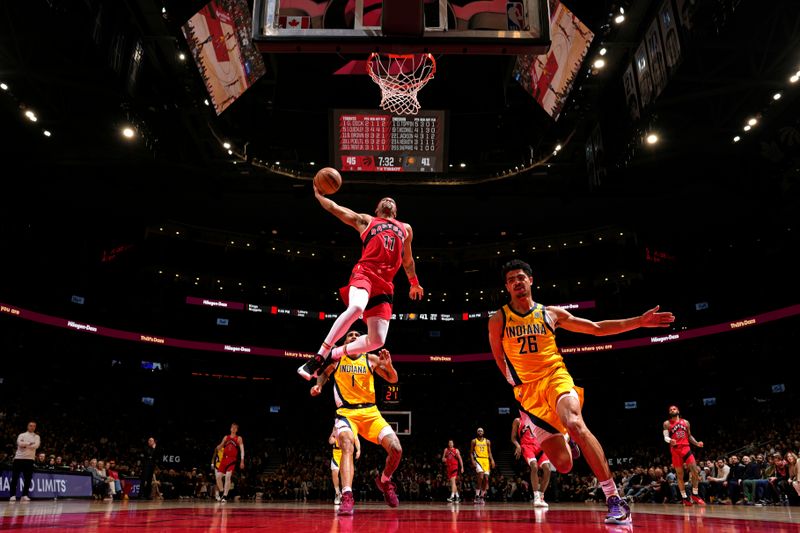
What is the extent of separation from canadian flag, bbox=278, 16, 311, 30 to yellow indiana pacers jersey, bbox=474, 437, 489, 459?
38.8 ft

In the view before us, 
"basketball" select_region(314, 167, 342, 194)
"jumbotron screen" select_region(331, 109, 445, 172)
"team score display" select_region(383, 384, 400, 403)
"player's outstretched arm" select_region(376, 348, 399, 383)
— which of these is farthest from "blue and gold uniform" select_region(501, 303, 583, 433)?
"team score display" select_region(383, 384, 400, 403)

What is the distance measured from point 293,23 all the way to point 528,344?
4.78m

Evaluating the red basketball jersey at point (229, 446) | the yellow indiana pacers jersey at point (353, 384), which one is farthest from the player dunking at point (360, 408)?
the red basketball jersey at point (229, 446)

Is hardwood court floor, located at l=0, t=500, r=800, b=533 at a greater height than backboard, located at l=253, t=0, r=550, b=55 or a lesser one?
lesser

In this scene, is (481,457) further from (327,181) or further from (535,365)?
(327,181)

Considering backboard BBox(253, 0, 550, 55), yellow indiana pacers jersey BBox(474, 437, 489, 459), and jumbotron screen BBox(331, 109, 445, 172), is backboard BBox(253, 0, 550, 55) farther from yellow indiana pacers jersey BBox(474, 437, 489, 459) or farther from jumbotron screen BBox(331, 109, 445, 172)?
yellow indiana pacers jersey BBox(474, 437, 489, 459)

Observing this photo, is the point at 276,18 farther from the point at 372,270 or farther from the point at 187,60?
the point at 187,60

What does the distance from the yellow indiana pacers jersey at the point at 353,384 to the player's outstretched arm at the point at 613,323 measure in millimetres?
3216

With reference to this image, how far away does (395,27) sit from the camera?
6.98m

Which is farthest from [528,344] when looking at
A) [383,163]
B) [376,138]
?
[376,138]

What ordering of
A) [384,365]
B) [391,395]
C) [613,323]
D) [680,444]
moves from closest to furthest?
1. [613,323]
2. [384,365]
3. [680,444]
4. [391,395]

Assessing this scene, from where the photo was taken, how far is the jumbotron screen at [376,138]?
58.3 ft

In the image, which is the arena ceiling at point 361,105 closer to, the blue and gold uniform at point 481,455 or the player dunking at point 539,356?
the blue and gold uniform at point 481,455

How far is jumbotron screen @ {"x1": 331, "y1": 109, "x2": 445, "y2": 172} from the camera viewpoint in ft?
58.3
